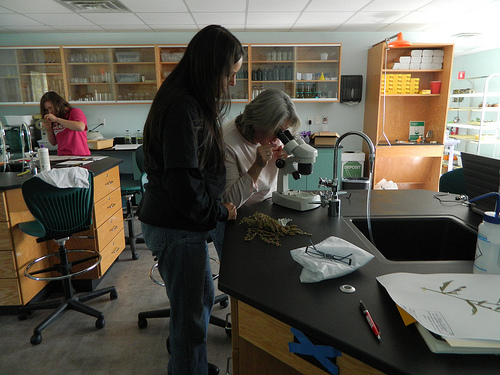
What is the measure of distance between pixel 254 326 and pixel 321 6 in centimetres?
367

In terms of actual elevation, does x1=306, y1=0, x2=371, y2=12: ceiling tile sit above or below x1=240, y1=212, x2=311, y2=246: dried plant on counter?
above

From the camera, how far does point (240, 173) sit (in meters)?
1.60

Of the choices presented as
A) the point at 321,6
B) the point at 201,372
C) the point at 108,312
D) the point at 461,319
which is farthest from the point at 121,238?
the point at 321,6

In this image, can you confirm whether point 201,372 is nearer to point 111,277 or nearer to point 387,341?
point 387,341

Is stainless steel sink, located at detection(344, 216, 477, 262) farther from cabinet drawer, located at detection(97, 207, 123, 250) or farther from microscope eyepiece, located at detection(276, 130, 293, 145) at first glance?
cabinet drawer, located at detection(97, 207, 123, 250)

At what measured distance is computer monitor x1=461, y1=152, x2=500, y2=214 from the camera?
1415 mm

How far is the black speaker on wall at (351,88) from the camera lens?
4.81 meters

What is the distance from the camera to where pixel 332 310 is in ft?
2.60

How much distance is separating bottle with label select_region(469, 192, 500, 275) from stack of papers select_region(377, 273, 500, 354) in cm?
3

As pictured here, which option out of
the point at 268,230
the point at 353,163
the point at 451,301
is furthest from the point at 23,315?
the point at 353,163

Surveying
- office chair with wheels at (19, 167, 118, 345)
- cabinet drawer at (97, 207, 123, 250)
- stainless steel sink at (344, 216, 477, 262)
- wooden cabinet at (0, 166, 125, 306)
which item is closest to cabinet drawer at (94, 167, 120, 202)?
wooden cabinet at (0, 166, 125, 306)

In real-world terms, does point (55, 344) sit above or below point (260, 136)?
below

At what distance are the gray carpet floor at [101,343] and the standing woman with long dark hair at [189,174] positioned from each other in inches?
23.5

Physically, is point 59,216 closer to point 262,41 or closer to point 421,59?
point 262,41
